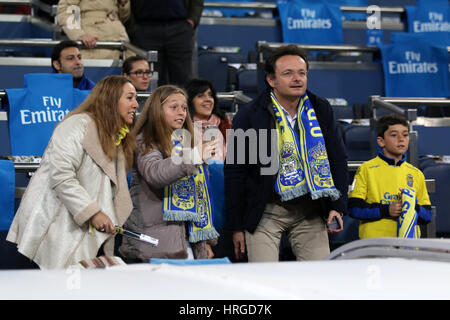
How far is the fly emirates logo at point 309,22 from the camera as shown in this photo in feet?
29.2

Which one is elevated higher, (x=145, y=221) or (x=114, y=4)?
→ (x=114, y=4)

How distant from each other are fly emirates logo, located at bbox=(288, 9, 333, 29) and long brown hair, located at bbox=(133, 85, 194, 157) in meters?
4.94

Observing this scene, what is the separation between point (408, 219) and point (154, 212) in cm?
150

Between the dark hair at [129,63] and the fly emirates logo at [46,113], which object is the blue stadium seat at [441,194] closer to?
the dark hair at [129,63]

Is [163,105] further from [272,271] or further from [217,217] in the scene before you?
[272,271]

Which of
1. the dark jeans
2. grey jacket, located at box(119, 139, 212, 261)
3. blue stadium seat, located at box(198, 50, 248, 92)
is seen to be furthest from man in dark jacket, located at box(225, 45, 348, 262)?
blue stadium seat, located at box(198, 50, 248, 92)

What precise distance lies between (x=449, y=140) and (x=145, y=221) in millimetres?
3116

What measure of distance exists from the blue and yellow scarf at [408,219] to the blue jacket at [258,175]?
0.52 m

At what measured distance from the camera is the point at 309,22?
351 inches

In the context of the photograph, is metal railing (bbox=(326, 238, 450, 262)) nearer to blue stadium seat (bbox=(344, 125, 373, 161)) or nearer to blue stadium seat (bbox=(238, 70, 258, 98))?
blue stadium seat (bbox=(344, 125, 373, 161))

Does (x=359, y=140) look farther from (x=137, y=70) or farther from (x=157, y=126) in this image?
(x=157, y=126)

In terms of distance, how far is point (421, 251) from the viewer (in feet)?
6.08

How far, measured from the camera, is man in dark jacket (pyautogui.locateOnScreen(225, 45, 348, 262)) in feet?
13.1
